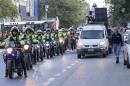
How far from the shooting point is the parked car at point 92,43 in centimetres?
3409

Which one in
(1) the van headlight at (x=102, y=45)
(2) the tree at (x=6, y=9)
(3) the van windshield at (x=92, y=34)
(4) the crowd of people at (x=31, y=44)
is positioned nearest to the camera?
(4) the crowd of people at (x=31, y=44)

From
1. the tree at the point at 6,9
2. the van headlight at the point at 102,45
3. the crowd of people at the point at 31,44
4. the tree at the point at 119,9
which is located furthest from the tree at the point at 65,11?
the van headlight at the point at 102,45

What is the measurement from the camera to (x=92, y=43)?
34.2 metres

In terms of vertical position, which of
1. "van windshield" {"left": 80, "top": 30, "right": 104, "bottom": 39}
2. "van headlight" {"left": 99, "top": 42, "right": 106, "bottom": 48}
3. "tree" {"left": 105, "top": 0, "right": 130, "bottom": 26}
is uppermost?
"tree" {"left": 105, "top": 0, "right": 130, "bottom": 26}

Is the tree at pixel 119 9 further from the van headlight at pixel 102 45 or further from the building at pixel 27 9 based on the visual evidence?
the building at pixel 27 9

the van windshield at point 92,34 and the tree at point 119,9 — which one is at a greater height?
the tree at point 119,9

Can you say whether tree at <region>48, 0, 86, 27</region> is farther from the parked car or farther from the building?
the parked car

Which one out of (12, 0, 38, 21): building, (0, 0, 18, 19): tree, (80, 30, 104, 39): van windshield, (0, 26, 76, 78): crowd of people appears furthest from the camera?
(12, 0, 38, 21): building

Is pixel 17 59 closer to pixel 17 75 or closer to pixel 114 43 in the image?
pixel 17 75

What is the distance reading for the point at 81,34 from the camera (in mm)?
35719

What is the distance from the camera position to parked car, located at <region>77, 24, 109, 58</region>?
112ft

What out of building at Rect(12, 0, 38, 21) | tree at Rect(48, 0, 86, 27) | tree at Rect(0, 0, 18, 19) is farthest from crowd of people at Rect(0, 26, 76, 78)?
tree at Rect(48, 0, 86, 27)

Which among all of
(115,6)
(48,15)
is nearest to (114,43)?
(115,6)

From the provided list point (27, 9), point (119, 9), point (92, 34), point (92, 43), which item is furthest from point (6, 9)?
point (27, 9)
